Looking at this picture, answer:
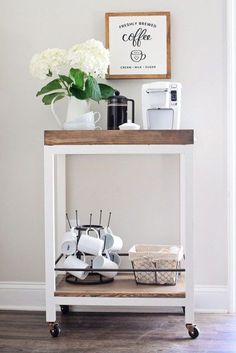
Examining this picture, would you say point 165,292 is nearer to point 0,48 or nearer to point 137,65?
point 137,65

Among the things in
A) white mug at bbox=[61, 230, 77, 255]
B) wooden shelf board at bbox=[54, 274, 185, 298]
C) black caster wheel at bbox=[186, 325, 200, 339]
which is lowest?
black caster wheel at bbox=[186, 325, 200, 339]

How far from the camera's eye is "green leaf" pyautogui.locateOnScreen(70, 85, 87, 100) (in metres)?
2.32

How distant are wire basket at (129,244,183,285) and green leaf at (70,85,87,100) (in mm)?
761

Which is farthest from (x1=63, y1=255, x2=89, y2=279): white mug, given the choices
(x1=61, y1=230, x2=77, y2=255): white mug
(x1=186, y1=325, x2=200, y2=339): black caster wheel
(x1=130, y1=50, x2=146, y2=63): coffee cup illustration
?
(x1=130, y1=50, x2=146, y2=63): coffee cup illustration

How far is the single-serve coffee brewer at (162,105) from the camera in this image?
2305 mm

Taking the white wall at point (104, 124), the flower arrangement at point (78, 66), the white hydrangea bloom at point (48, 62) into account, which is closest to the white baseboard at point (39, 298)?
the white wall at point (104, 124)

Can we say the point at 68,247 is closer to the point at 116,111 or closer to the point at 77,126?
the point at 77,126

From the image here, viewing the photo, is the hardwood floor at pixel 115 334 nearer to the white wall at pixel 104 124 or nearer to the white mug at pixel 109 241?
the white wall at pixel 104 124

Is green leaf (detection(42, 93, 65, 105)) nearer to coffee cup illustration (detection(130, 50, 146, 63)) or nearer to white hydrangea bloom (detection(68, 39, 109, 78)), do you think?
white hydrangea bloom (detection(68, 39, 109, 78))

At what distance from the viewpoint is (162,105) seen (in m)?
2.31

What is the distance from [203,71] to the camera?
2572 mm

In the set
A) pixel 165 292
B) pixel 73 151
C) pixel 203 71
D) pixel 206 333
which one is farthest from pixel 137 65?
pixel 206 333

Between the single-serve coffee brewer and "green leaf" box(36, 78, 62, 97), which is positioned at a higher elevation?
"green leaf" box(36, 78, 62, 97)

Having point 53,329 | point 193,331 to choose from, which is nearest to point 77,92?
point 53,329
